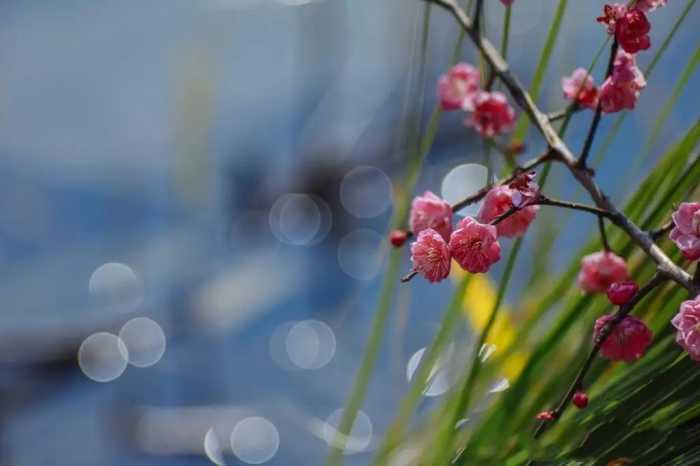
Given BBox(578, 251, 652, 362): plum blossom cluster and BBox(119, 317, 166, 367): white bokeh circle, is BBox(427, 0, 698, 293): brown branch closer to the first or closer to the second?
BBox(578, 251, 652, 362): plum blossom cluster

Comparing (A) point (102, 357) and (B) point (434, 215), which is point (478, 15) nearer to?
(B) point (434, 215)

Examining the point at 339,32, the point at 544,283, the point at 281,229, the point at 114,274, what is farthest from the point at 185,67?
the point at 544,283

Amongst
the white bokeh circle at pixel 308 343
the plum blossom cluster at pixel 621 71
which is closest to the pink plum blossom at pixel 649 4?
the plum blossom cluster at pixel 621 71

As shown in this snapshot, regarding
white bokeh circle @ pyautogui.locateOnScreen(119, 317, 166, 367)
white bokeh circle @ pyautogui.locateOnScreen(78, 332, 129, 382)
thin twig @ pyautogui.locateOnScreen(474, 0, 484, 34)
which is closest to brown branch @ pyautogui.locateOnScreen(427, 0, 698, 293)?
thin twig @ pyautogui.locateOnScreen(474, 0, 484, 34)

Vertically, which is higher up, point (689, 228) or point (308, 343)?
point (308, 343)

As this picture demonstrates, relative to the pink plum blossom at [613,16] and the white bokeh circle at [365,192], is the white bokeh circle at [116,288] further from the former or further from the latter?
the pink plum blossom at [613,16]

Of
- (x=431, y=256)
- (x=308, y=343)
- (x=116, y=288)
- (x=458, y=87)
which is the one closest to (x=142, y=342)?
(x=116, y=288)

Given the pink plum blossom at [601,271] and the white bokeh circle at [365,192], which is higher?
the white bokeh circle at [365,192]
